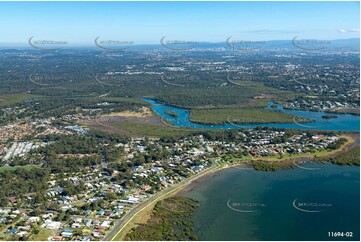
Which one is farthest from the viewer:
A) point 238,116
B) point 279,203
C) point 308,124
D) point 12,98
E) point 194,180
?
point 12,98

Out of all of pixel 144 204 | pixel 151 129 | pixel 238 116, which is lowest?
pixel 144 204

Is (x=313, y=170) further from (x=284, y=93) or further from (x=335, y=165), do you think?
(x=284, y=93)

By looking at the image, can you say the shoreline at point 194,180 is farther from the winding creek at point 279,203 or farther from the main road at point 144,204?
the winding creek at point 279,203

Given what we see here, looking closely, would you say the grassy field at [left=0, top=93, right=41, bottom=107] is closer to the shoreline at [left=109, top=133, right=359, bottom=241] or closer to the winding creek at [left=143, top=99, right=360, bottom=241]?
the shoreline at [left=109, top=133, right=359, bottom=241]

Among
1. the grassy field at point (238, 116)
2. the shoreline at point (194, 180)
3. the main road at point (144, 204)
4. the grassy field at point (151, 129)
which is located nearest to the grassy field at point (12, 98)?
the grassy field at point (151, 129)

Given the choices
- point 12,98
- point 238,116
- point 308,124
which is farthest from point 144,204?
point 12,98

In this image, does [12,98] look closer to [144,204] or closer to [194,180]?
[194,180]

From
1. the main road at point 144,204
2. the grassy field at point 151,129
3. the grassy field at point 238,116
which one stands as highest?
the grassy field at point 238,116
